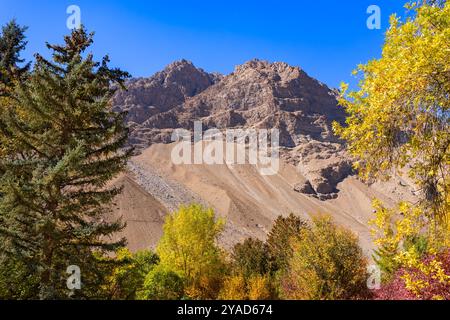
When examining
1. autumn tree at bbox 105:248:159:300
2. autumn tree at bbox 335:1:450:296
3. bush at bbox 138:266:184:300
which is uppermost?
autumn tree at bbox 335:1:450:296

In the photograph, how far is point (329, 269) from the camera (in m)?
23.3

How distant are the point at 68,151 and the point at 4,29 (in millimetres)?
16036

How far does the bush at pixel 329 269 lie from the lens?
76.3 feet

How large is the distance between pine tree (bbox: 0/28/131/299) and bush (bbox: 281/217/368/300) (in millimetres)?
13270

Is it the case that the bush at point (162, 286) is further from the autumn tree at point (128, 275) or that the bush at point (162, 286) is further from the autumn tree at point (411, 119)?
the autumn tree at point (411, 119)

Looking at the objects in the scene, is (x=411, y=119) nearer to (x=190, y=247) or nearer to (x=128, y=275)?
(x=128, y=275)

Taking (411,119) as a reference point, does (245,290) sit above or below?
below

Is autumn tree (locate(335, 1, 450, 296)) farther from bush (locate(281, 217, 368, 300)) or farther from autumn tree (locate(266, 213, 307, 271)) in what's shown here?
autumn tree (locate(266, 213, 307, 271))

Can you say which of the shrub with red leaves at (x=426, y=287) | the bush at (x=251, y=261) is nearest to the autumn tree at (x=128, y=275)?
the bush at (x=251, y=261)

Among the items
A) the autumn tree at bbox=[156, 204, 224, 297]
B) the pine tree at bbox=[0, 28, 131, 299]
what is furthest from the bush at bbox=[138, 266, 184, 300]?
the pine tree at bbox=[0, 28, 131, 299]

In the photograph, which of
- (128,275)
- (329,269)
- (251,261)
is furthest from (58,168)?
(251,261)

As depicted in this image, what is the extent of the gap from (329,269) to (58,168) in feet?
56.4

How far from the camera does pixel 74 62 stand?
51.4 ft

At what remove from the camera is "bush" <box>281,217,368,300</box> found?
2327 centimetres
